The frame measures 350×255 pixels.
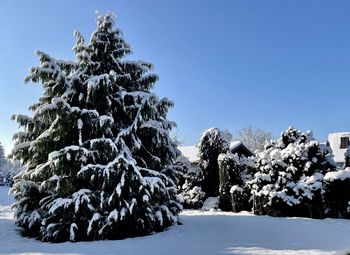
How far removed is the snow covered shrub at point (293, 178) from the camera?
1669 centimetres

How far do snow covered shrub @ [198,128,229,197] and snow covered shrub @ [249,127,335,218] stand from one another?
675 centimetres

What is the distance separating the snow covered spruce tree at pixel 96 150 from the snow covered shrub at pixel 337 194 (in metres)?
7.32

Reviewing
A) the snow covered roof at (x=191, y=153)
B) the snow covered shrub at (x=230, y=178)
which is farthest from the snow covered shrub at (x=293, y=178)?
the snow covered roof at (x=191, y=153)

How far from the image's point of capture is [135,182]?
467 inches

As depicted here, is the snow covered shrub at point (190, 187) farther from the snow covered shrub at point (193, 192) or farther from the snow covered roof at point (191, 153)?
the snow covered roof at point (191, 153)

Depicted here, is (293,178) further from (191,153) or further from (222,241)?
(191,153)

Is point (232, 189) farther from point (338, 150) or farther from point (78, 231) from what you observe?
point (338, 150)

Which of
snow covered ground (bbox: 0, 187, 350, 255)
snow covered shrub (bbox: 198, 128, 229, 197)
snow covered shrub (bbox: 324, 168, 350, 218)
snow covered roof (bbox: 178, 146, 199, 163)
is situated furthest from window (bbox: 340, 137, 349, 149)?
snow covered ground (bbox: 0, 187, 350, 255)

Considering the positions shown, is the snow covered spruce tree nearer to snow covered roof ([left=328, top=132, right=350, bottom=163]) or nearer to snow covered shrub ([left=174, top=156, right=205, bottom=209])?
snow covered shrub ([left=174, top=156, right=205, bottom=209])

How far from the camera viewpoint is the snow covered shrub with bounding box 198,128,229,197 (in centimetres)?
2569

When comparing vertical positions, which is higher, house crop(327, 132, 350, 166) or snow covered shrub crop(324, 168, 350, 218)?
house crop(327, 132, 350, 166)

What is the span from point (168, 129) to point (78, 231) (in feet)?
16.8

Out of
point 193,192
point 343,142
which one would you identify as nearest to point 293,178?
point 193,192

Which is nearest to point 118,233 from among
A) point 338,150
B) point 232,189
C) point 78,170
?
point 78,170
